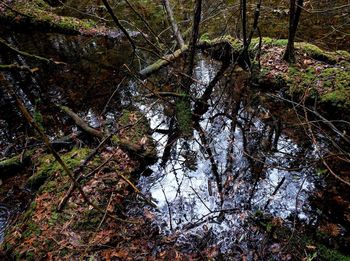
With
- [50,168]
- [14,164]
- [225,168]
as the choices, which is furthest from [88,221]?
[225,168]

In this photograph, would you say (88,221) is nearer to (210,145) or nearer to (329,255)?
(210,145)

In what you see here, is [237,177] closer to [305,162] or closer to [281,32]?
[305,162]

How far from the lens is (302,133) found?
251 inches

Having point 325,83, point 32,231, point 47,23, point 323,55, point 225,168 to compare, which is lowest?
point 32,231

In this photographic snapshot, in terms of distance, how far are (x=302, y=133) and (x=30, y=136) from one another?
6.02 m

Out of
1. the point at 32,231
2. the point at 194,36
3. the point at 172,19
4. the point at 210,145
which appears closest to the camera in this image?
the point at 32,231

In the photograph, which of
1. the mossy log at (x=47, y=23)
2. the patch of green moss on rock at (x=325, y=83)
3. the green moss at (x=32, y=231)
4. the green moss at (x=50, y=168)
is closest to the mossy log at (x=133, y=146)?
the green moss at (x=50, y=168)

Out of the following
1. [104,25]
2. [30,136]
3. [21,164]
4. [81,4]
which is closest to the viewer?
[21,164]

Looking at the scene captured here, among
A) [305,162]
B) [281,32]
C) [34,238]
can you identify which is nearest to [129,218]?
[34,238]

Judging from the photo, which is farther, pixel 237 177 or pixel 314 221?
pixel 237 177

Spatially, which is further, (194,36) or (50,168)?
(194,36)

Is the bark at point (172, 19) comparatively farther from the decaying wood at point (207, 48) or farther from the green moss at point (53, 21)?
the green moss at point (53, 21)

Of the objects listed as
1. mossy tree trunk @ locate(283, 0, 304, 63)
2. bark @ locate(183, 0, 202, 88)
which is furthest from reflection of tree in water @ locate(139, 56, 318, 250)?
mossy tree trunk @ locate(283, 0, 304, 63)

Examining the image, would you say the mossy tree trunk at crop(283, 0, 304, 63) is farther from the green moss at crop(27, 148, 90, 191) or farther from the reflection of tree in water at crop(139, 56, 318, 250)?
the green moss at crop(27, 148, 90, 191)
